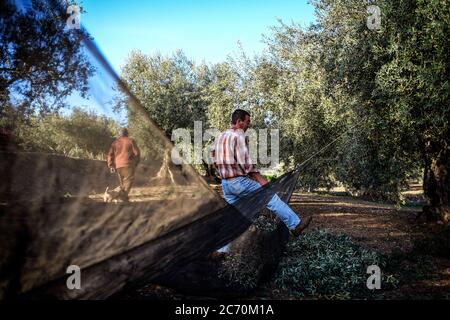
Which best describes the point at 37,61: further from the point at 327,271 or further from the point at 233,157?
the point at 327,271

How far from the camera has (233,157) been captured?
17.0 ft

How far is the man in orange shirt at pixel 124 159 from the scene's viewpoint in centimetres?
329

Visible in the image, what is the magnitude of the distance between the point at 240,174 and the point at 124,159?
7.44 ft

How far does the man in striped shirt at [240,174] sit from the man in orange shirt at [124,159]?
2.03 m

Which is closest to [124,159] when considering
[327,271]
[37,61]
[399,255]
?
[37,61]

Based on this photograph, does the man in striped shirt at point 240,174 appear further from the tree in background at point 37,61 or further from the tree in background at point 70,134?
the tree in background at point 37,61

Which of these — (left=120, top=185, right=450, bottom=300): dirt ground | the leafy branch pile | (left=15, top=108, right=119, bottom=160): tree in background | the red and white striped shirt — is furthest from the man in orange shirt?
the leafy branch pile

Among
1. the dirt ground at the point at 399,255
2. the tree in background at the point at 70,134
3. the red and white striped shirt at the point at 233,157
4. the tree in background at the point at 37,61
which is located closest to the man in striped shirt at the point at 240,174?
the red and white striped shirt at the point at 233,157

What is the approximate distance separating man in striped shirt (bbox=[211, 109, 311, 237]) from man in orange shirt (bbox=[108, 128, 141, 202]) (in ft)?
6.66
